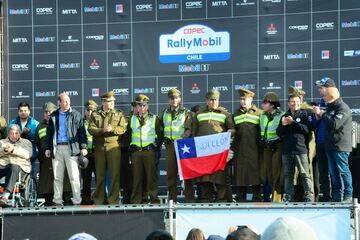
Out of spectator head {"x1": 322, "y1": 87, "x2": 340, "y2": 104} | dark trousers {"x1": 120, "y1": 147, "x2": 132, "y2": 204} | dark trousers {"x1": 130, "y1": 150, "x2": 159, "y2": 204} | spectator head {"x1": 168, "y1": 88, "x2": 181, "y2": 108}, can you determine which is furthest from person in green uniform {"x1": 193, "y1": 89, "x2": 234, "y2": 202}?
spectator head {"x1": 322, "y1": 87, "x2": 340, "y2": 104}

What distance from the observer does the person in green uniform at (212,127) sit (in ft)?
32.6

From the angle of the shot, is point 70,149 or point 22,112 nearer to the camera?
point 70,149

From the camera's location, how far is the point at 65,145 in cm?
1012

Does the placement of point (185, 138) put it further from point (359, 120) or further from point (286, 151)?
point (359, 120)

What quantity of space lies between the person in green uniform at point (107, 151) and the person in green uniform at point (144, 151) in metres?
0.21

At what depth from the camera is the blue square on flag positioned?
997cm

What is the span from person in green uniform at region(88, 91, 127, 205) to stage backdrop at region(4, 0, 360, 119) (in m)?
3.47

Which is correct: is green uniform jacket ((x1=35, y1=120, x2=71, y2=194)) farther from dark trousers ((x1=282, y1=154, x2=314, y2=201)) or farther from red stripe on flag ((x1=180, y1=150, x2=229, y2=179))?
dark trousers ((x1=282, y1=154, x2=314, y2=201))

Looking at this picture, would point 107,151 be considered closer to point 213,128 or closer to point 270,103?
point 213,128

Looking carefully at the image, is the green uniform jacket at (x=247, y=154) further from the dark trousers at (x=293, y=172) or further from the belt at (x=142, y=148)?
the belt at (x=142, y=148)

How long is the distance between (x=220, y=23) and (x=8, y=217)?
6.97 m

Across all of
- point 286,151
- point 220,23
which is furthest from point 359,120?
point 286,151

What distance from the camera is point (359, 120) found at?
12.9 m

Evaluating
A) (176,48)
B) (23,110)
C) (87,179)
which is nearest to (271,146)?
(87,179)
